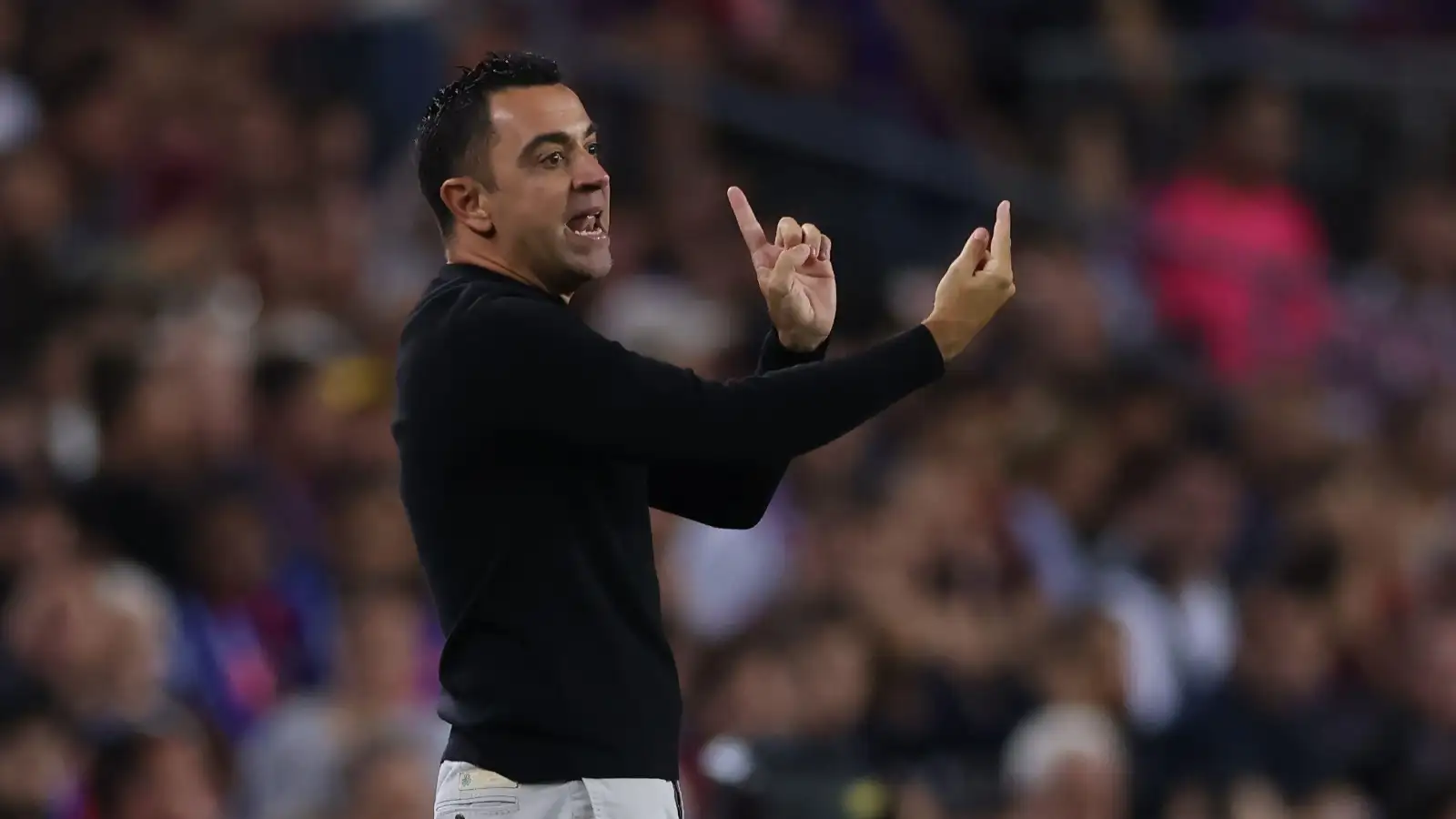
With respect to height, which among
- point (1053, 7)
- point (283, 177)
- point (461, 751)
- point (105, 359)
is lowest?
point (461, 751)

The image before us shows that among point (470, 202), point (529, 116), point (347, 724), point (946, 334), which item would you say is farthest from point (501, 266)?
point (347, 724)

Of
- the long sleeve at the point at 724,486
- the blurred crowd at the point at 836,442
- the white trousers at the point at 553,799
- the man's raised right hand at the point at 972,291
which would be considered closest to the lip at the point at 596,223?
the long sleeve at the point at 724,486

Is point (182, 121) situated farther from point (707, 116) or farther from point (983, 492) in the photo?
point (983, 492)

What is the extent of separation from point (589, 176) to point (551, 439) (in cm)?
41

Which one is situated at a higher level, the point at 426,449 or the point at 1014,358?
the point at 1014,358

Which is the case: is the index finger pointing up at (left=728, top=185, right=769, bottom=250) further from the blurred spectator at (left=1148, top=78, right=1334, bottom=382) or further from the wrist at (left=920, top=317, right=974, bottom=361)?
the blurred spectator at (left=1148, top=78, right=1334, bottom=382)

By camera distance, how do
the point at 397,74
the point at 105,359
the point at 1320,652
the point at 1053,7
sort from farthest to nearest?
the point at 1053,7 < the point at 397,74 < the point at 1320,652 < the point at 105,359

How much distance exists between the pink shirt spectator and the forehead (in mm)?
6102

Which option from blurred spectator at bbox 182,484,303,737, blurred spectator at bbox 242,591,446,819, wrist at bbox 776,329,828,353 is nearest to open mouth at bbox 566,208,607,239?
wrist at bbox 776,329,828,353

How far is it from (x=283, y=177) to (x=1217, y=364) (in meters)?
3.64

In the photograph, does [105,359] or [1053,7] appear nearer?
[105,359]

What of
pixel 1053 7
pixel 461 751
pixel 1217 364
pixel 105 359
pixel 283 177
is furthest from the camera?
pixel 1053 7

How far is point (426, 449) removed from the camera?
3.54 m

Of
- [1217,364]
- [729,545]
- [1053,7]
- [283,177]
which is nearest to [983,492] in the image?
[729,545]
